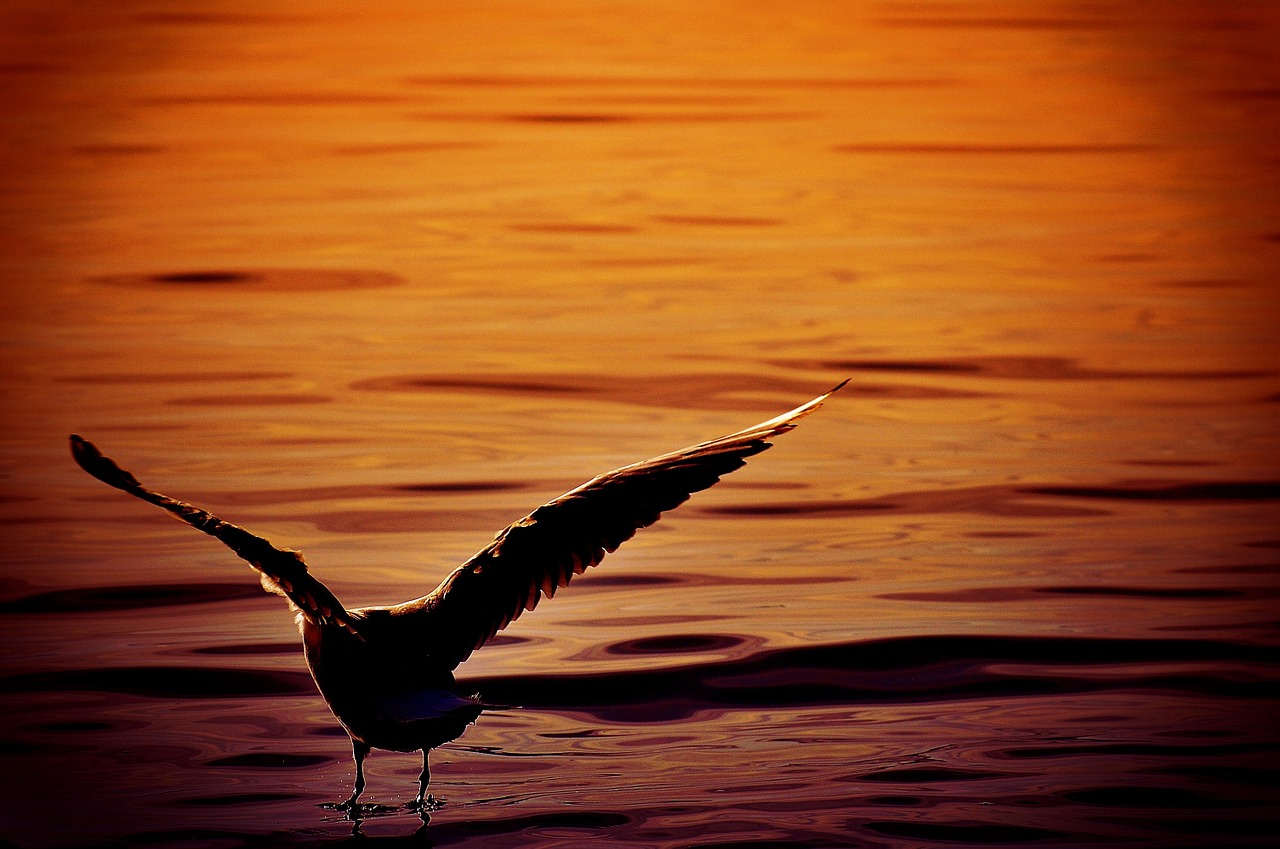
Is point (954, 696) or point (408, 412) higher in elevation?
point (408, 412)

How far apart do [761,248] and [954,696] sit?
716 centimetres

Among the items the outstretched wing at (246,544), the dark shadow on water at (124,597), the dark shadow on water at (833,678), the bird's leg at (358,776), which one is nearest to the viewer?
the outstretched wing at (246,544)

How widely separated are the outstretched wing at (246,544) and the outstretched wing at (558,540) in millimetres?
645

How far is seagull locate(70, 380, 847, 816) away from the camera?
5.00 metres

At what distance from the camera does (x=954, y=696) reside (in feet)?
21.7

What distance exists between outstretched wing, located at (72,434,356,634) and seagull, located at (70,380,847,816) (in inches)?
1.6

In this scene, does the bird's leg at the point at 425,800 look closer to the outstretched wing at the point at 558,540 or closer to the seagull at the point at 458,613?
the seagull at the point at 458,613

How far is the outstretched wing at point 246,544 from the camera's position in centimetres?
430

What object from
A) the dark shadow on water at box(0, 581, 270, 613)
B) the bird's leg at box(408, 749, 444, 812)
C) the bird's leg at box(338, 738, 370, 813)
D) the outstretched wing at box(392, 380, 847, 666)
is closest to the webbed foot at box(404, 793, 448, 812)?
the bird's leg at box(408, 749, 444, 812)

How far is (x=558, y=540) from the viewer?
542 centimetres

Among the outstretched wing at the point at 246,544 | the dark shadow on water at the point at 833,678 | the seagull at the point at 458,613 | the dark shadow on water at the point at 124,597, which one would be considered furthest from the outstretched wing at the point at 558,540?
the dark shadow on water at the point at 124,597

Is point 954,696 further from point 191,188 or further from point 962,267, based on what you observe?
point 191,188

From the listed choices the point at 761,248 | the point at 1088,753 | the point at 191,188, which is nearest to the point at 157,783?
the point at 1088,753

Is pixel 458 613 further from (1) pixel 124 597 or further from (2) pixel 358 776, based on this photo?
(1) pixel 124 597
